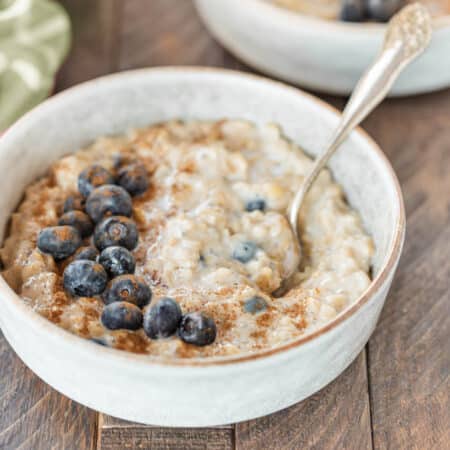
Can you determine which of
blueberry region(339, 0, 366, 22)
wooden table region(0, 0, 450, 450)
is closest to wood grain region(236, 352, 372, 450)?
wooden table region(0, 0, 450, 450)

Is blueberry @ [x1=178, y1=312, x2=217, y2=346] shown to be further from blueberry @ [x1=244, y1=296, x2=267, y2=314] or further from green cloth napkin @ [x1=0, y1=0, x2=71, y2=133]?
green cloth napkin @ [x1=0, y1=0, x2=71, y2=133]

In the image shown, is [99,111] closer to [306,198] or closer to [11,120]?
[11,120]

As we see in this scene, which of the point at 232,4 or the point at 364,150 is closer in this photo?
the point at 364,150

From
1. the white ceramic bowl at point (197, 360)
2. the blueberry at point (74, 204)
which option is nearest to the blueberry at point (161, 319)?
the white ceramic bowl at point (197, 360)

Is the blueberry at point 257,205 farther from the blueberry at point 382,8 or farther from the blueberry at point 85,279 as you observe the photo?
the blueberry at point 382,8

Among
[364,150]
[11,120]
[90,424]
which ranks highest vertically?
[364,150]

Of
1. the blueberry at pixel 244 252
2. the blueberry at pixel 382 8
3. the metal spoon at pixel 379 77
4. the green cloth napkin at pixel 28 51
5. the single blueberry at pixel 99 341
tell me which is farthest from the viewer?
the blueberry at pixel 382 8

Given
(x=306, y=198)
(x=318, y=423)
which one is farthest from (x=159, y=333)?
(x=306, y=198)
